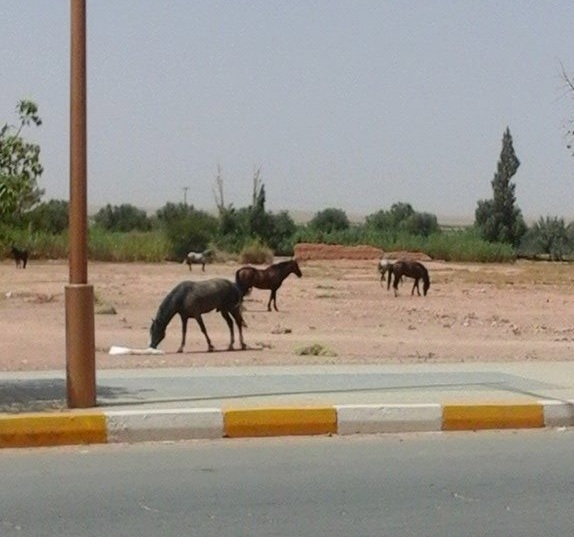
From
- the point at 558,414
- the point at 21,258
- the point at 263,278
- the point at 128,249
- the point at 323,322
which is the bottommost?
the point at 323,322

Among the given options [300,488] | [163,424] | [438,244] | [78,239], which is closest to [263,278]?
[78,239]

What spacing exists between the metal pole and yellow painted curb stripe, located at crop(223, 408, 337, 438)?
4.18 feet

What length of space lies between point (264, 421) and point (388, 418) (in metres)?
1.07

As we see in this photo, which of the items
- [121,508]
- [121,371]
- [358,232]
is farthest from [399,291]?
[358,232]

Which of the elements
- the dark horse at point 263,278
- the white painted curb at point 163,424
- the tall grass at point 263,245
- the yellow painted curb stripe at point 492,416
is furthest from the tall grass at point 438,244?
the white painted curb at point 163,424

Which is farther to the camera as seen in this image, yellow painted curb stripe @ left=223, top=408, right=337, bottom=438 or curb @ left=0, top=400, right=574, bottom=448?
yellow painted curb stripe @ left=223, top=408, right=337, bottom=438

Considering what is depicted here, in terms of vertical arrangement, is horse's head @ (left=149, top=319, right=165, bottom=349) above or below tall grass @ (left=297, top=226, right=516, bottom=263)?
below

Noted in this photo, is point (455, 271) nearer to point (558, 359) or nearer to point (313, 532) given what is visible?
point (558, 359)

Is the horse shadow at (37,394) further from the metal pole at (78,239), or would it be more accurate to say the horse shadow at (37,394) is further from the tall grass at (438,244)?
the tall grass at (438,244)

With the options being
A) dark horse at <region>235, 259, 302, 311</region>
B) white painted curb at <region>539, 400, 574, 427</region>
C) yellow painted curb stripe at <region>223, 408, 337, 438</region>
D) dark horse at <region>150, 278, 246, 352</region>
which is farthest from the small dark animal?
yellow painted curb stripe at <region>223, 408, 337, 438</region>

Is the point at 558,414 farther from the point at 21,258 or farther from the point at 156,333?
the point at 21,258

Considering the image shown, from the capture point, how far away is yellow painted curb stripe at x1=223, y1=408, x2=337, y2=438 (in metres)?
11.2

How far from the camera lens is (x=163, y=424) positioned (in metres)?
11.1

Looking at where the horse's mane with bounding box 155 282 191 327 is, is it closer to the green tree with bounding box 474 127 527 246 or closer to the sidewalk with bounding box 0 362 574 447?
the sidewalk with bounding box 0 362 574 447
